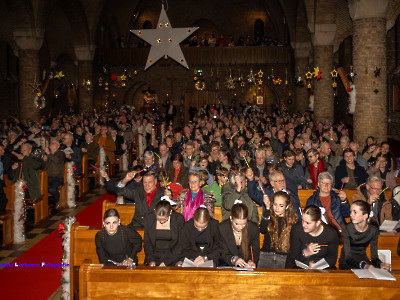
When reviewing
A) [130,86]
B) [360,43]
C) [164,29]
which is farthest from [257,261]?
[130,86]

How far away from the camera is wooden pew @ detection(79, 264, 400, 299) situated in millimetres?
3463

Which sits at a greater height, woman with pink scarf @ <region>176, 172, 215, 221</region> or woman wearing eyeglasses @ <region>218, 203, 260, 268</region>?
woman with pink scarf @ <region>176, 172, 215, 221</region>

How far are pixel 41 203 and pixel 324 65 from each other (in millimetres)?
12868

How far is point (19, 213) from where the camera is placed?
7.50m

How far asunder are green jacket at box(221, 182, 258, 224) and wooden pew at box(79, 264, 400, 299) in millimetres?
1837

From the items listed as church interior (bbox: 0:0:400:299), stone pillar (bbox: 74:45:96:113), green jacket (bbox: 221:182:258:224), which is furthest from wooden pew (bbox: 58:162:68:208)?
stone pillar (bbox: 74:45:96:113)

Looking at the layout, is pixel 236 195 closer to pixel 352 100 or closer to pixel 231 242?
pixel 231 242

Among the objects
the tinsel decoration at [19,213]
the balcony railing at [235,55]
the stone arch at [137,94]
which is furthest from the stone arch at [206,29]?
the tinsel decoration at [19,213]

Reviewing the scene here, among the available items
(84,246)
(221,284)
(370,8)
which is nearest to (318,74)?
(370,8)

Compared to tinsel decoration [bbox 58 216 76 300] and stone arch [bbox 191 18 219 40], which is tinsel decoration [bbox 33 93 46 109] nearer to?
tinsel decoration [bbox 58 216 76 300]

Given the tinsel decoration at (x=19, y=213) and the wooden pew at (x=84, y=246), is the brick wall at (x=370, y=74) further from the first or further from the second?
the tinsel decoration at (x=19, y=213)

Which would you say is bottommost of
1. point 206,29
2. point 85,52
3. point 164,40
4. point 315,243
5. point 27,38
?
point 315,243

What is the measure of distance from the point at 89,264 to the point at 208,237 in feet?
5.29

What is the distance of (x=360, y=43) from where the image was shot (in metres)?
11.6
